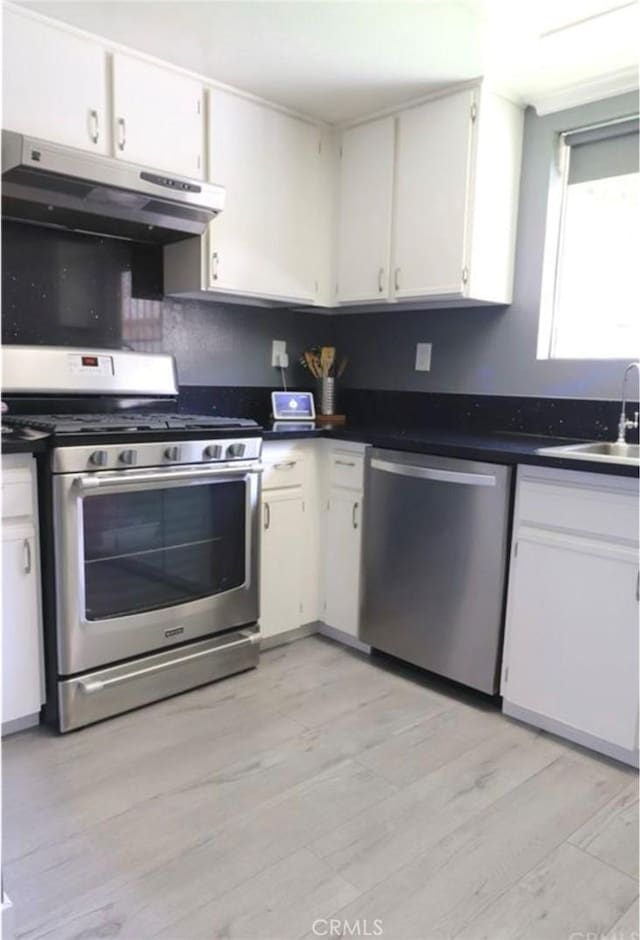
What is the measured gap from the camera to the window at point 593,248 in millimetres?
2494

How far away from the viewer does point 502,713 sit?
7.46ft

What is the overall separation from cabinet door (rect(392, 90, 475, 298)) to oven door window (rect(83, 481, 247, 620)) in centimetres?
112

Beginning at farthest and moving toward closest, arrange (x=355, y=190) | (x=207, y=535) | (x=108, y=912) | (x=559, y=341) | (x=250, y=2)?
(x=355, y=190) → (x=559, y=341) → (x=207, y=535) → (x=250, y=2) → (x=108, y=912)

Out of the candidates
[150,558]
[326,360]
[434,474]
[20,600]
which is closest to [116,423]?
[150,558]

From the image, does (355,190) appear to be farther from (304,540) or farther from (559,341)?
(304,540)

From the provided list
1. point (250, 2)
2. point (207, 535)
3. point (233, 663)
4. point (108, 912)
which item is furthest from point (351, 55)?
point (108, 912)

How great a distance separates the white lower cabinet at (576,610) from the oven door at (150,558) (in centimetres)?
99

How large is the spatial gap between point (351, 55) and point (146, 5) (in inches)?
26.8

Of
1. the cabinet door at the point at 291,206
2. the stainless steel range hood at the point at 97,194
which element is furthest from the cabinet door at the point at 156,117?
the cabinet door at the point at 291,206

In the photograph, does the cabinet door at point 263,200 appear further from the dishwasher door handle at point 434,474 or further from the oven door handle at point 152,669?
the oven door handle at point 152,669

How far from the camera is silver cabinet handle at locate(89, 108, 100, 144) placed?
2240 mm

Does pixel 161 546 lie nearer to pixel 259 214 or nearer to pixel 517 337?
pixel 259 214

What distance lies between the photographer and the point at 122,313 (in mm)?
2666

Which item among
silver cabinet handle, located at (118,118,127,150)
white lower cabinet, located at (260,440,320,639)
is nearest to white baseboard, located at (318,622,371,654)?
white lower cabinet, located at (260,440,320,639)
